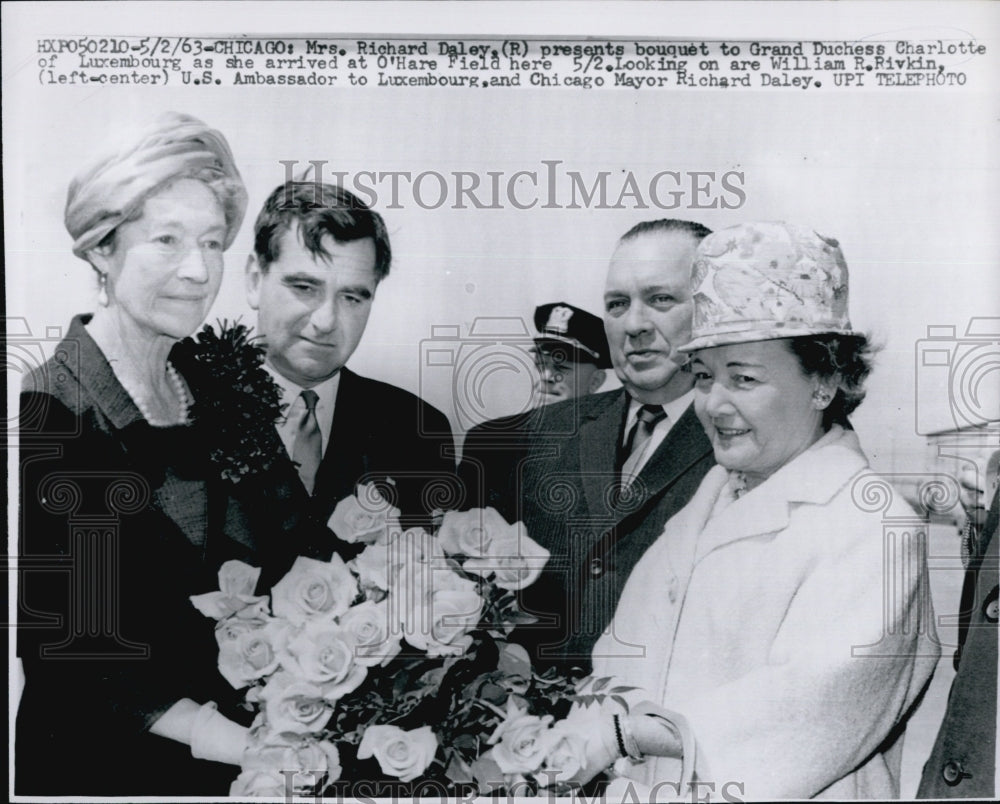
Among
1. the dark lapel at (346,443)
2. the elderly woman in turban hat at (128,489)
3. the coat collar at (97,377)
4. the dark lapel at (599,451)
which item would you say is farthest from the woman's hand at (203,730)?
the dark lapel at (599,451)

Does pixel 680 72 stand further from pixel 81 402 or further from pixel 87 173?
pixel 81 402

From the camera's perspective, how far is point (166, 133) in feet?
7.59

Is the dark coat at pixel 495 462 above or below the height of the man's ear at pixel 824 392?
below

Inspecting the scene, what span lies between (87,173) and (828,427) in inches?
70.1

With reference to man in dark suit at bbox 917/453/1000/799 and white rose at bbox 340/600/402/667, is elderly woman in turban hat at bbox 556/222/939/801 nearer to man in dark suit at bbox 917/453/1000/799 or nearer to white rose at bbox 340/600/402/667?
man in dark suit at bbox 917/453/1000/799

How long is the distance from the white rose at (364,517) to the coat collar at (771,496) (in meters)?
0.66

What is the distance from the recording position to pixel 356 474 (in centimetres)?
232

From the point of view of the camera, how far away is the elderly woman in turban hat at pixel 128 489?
2.30 meters

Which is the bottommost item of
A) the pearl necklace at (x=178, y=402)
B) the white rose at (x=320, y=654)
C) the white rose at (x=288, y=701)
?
the white rose at (x=288, y=701)

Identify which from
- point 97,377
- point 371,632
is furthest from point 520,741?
point 97,377

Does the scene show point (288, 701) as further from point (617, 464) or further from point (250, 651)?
point (617, 464)

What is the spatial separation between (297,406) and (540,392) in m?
0.55

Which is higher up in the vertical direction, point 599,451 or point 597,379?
point 597,379

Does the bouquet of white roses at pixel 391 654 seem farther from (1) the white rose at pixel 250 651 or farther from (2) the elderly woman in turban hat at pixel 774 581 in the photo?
(2) the elderly woman in turban hat at pixel 774 581
